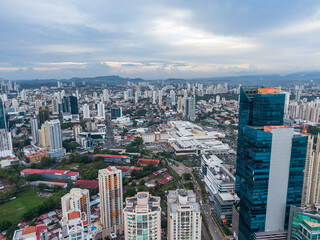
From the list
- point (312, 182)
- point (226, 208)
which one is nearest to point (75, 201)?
point (226, 208)

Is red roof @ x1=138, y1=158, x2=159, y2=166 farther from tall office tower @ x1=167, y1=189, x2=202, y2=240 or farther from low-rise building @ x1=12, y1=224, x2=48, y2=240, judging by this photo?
low-rise building @ x1=12, y1=224, x2=48, y2=240

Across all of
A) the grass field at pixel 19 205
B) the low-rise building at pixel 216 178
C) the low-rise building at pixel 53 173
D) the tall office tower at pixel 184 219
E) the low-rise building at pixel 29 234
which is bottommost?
the grass field at pixel 19 205

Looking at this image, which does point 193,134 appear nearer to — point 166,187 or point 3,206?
point 166,187

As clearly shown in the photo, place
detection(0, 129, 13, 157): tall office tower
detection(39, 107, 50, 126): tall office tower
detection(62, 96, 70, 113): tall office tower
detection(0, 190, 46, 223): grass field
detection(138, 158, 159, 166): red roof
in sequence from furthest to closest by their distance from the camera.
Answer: detection(62, 96, 70, 113): tall office tower < detection(39, 107, 50, 126): tall office tower < detection(0, 129, 13, 157): tall office tower < detection(138, 158, 159, 166): red roof < detection(0, 190, 46, 223): grass field

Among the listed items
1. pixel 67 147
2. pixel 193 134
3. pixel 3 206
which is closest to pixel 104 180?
pixel 3 206

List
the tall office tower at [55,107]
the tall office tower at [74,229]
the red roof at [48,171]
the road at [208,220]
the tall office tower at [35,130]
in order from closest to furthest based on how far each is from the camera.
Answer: the tall office tower at [74,229]
the road at [208,220]
the red roof at [48,171]
the tall office tower at [35,130]
the tall office tower at [55,107]

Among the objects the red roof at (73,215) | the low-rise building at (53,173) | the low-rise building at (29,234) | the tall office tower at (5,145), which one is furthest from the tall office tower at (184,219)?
the tall office tower at (5,145)

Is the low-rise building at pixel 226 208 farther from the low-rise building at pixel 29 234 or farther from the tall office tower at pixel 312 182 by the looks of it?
the low-rise building at pixel 29 234

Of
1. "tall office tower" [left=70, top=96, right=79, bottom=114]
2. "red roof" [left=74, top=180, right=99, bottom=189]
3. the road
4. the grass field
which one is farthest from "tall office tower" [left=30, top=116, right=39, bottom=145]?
the road
